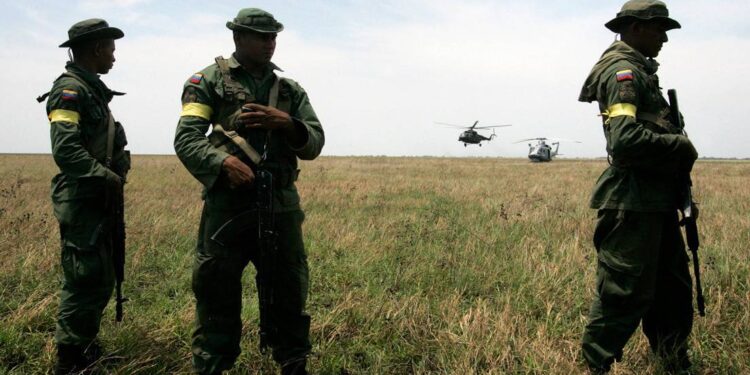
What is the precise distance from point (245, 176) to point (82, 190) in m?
1.29

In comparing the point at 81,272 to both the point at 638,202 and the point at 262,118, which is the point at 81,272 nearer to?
the point at 262,118

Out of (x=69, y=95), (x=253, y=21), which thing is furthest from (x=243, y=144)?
(x=69, y=95)

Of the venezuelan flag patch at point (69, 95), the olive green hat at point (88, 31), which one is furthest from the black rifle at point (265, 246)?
the olive green hat at point (88, 31)

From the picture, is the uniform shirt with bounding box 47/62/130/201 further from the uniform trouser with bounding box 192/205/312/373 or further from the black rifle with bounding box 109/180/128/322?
the uniform trouser with bounding box 192/205/312/373

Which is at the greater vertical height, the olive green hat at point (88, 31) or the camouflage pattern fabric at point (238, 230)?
the olive green hat at point (88, 31)

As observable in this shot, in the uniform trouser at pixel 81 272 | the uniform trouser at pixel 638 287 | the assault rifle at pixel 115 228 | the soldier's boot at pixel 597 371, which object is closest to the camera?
the uniform trouser at pixel 638 287

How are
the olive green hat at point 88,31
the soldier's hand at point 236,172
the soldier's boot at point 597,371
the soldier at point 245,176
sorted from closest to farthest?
the soldier's hand at point 236,172 < the soldier at point 245,176 < the soldier's boot at point 597,371 < the olive green hat at point 88,31

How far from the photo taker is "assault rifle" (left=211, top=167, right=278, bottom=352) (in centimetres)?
293

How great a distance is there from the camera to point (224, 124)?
308 cm

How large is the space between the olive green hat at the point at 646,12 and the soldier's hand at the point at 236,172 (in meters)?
2.44

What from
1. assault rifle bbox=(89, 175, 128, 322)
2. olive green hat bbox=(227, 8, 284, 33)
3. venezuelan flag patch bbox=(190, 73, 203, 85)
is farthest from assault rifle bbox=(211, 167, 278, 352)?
assault rifle bbox=(89, 175, 128, 322)

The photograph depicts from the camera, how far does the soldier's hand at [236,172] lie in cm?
285

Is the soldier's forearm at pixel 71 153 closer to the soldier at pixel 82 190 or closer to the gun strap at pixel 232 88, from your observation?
the soldier at pixel 82 190

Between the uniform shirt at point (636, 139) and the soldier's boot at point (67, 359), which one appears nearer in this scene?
the uniform shirt at point (636, 139)
